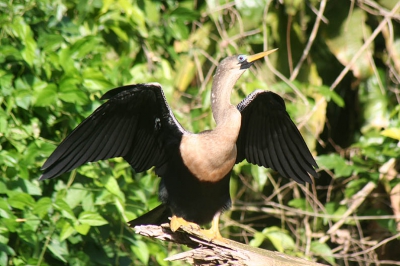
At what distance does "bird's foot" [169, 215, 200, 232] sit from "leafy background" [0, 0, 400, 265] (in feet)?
1.60

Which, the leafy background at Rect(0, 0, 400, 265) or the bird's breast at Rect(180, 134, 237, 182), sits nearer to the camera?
the bird's breast at Rect(180, 134, 237, 182)

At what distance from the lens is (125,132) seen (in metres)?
3.01

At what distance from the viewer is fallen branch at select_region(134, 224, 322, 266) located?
2.49 m

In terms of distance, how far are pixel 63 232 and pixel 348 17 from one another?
2356 mm

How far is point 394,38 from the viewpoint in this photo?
4.54m

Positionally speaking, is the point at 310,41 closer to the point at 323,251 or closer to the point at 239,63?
the point at 323,251

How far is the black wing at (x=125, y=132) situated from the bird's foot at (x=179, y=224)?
294mm

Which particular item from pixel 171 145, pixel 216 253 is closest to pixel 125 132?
pixel 171 145

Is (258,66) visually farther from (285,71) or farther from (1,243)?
(1,243)

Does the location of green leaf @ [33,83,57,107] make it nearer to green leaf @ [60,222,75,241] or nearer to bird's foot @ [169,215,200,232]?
green leaf @ [60,222,75,241]

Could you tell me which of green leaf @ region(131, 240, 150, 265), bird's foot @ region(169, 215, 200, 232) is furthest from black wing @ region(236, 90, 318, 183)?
green leaf @ region(131, 240, 150, 265)

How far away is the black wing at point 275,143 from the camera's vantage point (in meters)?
3.28

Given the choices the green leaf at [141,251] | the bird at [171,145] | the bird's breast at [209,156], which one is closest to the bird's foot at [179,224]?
the bird at [171,145]

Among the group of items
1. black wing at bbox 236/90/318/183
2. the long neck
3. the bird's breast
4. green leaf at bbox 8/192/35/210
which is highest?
the long neck
